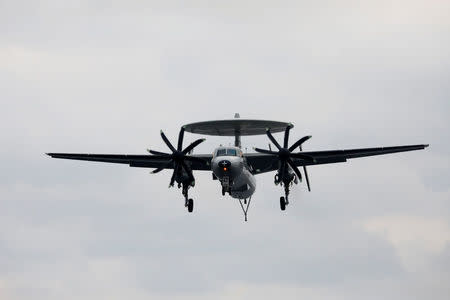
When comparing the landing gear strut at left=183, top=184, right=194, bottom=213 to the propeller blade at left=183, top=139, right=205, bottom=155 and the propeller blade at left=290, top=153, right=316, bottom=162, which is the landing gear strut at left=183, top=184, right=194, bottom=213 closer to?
the propeller blade at left=183, top=139, right=205, bottom=155

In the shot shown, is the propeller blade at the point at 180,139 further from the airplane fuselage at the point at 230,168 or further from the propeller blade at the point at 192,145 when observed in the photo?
the airplane fuselage at the point at 230,168

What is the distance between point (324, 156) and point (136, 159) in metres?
14.7

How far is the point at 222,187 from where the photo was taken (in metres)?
71.9

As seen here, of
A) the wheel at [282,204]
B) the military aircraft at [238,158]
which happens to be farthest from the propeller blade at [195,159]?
the wheel at [282,204]

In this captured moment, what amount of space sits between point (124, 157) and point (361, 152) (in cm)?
1842

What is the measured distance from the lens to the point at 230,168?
69.5m

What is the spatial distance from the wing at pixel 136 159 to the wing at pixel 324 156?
3723 mm

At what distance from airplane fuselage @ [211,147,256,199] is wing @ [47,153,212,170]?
10.4 feet

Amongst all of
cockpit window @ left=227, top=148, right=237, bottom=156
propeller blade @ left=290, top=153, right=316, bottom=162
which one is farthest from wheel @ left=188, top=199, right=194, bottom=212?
propeller blade @ left=290, top=153, right=316, bottom=162

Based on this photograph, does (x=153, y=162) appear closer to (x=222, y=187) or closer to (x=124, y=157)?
(x=124, y=157)

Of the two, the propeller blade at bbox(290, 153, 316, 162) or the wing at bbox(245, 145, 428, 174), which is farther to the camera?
the wing at bbox(245, 145, 428, 174)

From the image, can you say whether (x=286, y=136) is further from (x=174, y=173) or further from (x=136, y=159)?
(x=136, y=159)

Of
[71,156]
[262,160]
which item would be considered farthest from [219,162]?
[71,156]

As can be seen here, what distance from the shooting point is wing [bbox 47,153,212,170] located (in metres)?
76.1
